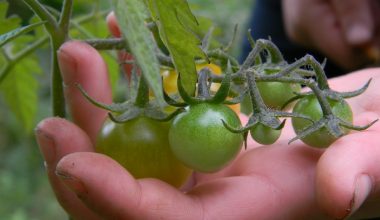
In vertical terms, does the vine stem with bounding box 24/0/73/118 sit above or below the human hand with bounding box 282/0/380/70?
above

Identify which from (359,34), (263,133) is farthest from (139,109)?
(359,34)

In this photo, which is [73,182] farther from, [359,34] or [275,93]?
[359,34]

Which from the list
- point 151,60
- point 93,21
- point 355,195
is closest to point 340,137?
point 355,195

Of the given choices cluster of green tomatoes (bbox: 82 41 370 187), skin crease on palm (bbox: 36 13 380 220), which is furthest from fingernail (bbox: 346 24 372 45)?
cluster of green tomatoes (bbox: 82 41 370 187)

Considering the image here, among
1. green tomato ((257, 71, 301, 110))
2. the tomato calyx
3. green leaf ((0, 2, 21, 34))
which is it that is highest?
green leaf ((0, 2, 21, 34))

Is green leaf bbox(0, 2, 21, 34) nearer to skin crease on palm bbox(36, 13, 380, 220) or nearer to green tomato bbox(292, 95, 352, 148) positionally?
skin crease on palm bbox(36, 13, 380, 220)
